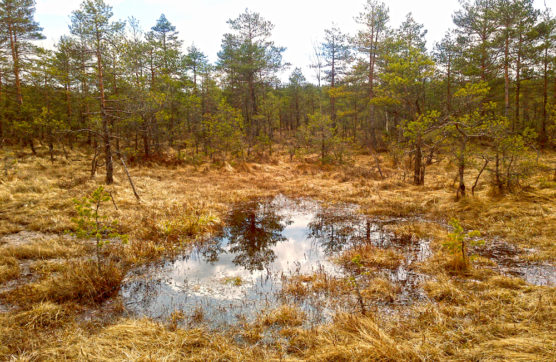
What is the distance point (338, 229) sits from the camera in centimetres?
939

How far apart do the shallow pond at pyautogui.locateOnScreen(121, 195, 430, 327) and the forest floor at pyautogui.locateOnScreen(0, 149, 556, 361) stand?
17.1 inches

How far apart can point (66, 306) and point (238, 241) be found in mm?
4649

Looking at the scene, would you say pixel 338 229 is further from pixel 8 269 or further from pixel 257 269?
pixel 8 269

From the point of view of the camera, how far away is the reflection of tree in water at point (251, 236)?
24.2 ft

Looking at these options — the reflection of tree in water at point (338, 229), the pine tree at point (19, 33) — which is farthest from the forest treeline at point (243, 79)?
the reflection of tree in water at point (338, 229)

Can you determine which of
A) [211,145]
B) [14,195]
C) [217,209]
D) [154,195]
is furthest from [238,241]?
[211,145]

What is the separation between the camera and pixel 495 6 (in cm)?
1812

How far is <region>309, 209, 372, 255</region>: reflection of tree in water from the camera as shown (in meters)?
8.18

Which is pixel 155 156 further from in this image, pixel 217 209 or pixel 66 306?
pixel 66 306

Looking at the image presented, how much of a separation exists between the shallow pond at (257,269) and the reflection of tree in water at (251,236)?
3cm

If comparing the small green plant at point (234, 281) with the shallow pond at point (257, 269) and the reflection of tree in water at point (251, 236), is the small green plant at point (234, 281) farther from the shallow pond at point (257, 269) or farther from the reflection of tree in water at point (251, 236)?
the reflection of tree in water at point (251, 236)

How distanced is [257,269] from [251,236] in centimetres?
239

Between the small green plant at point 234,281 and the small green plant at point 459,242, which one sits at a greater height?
the small green plant at point 459,242

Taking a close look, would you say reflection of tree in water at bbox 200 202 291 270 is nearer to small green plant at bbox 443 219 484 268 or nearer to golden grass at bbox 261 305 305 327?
golden grass at bbox 261 305 305 327
